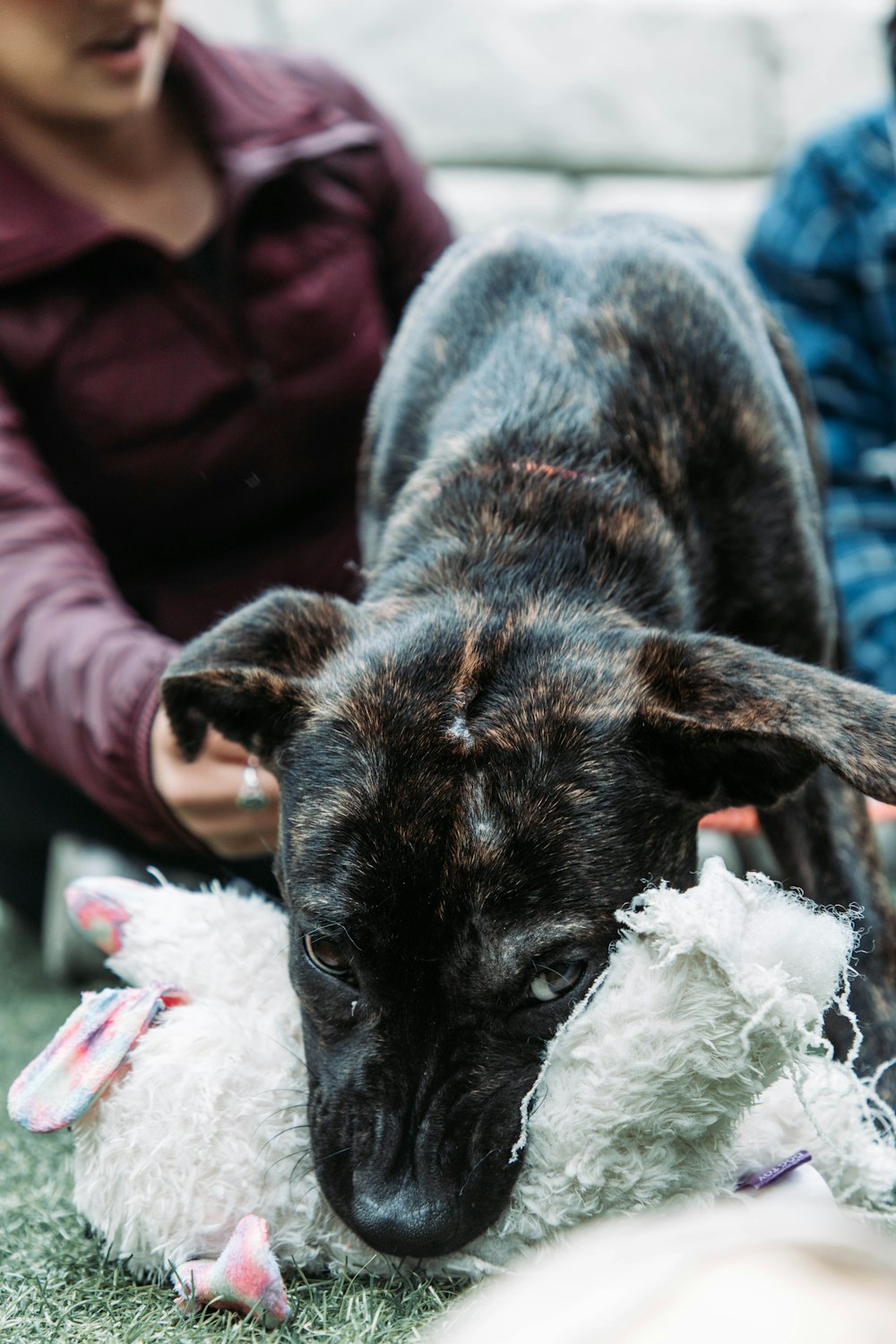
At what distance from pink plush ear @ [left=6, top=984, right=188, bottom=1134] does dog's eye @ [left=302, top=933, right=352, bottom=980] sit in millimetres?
219

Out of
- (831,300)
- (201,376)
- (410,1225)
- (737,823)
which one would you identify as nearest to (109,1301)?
(410,1225)

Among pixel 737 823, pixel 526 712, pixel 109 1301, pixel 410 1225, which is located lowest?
pixel 737 823

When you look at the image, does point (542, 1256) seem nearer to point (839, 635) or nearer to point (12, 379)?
point (839, 635)

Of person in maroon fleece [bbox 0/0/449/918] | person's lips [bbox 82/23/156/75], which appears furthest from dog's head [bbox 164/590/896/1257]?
person's lips [bbox 82/23/156/75]

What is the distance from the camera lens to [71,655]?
2781 millimetres

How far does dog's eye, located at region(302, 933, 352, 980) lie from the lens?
1.84 metres

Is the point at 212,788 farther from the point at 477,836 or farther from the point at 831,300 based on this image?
the point at 831,300

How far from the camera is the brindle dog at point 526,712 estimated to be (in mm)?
1708

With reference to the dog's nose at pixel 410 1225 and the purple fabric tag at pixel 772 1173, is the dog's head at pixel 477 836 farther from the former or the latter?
the purple fabric tag at pixel 772 1173

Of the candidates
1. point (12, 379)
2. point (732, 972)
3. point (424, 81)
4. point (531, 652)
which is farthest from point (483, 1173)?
point (424, 81)

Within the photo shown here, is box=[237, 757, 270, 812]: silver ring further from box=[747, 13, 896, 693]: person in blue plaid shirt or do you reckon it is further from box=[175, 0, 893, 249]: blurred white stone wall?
box=[175, 0, 893, 249]: blurred white stone wall

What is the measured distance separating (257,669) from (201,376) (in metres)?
1.58

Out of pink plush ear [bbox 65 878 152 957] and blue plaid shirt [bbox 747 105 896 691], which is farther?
blue plaid shirt [bbox 747 105 896 691]

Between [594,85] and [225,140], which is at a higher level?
[225,140]
